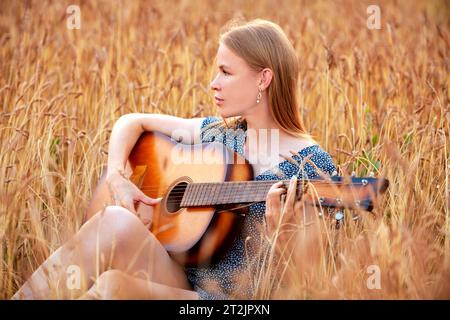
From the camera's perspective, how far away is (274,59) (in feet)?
8.38

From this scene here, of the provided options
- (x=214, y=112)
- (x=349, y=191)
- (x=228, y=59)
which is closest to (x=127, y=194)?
(x=228, y=59)

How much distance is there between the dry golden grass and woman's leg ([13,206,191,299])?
0.13 m

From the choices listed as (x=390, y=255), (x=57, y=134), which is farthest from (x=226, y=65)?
(x=57, y=134)

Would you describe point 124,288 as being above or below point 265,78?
below

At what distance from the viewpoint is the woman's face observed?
2541mm

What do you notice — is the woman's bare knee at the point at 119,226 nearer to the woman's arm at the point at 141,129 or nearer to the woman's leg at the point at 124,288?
the woman's leg at the point at 124,288

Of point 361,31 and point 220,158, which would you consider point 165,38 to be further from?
point 220,158

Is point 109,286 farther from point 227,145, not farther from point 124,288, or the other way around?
point 227,145

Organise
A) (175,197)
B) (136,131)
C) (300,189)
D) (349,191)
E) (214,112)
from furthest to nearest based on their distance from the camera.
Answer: (214,112)
(136,131)
(175,197)
(300,189)
(349,191)

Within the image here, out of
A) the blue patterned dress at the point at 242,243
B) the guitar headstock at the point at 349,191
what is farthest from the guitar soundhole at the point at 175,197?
the guitar headstock at the point at 349,191

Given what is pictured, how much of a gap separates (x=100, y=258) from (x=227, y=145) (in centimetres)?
67

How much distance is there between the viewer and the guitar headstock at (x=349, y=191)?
1.99 m

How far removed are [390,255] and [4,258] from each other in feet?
4.65

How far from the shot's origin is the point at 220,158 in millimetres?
2520
